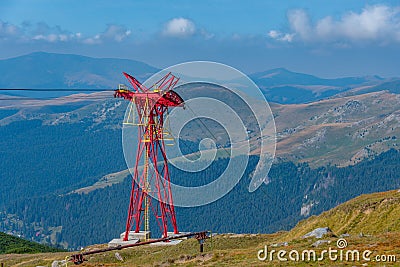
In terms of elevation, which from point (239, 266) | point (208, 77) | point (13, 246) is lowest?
point (13, 246)

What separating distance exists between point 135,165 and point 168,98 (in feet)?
32.7

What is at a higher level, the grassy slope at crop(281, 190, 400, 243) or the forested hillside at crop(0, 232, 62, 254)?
the grassy slope at crop(281, 190, 400, 243)

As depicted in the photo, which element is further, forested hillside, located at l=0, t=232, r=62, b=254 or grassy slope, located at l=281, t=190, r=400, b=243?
forested hillside, located at l=0, t=232, r=62, b=254

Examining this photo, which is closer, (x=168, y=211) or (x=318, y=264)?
(x=318, y=264)

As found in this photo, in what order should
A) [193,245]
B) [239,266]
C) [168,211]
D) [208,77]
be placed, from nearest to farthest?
[239,266] < [208,77] < [193,245] < [168,211]

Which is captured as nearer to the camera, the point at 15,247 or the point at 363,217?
the point at 363,217

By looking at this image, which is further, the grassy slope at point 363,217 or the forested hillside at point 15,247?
the forested hillside at point 15,247

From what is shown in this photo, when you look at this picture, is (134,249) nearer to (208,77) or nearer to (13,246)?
(208,77)

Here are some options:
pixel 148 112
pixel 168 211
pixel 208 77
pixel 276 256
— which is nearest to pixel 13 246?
pixel 168 211

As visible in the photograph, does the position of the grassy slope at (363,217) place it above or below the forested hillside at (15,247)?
above

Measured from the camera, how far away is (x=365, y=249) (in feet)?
126

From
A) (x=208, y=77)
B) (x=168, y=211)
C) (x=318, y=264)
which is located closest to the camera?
(x=318, y=264)

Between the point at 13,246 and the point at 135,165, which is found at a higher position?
the point at 135,165

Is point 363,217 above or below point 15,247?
above
